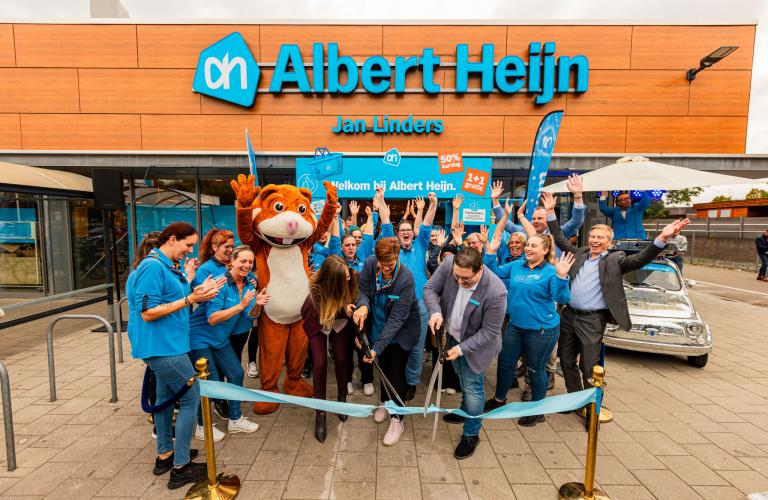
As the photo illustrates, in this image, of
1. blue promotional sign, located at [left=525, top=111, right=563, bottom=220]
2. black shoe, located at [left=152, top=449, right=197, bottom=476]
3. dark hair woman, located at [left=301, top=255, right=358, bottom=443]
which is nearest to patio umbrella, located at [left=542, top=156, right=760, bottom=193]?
blue promotional sign, located at [left=525, top=111, right=563, bottom=220]

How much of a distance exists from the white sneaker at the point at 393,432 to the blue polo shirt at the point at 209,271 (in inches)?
85.0

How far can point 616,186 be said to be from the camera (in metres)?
4.93

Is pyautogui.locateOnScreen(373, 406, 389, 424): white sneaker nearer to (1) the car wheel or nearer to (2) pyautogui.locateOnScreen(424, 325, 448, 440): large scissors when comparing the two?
(2) pyautogui.locateOnScreen(424, 325, 448, 440): large scissors

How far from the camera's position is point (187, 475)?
8.85ft

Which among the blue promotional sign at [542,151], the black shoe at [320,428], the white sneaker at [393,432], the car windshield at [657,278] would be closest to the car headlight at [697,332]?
the car windshield at [657,278]

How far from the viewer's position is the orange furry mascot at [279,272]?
361 centimetres

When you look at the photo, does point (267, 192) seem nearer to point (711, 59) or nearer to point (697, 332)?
point (697, 332)

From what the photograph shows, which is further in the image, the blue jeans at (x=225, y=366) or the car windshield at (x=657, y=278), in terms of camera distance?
the car windshield at (x=657, y=278)

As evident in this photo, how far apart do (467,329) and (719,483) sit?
7.37ft

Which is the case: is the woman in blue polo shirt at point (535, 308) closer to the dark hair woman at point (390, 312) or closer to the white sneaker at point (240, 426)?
the dark hair woman at point (390, 312)

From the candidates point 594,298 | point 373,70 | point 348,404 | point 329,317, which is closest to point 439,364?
point 348,404

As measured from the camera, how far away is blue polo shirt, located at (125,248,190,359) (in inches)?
96.4

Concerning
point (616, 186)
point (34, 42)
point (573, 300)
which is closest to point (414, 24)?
point (616, 186)

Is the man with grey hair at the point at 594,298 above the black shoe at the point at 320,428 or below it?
above
